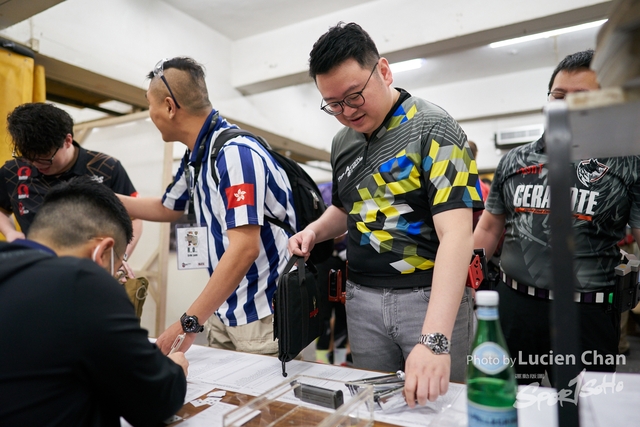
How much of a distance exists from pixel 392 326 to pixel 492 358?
1.77 feet

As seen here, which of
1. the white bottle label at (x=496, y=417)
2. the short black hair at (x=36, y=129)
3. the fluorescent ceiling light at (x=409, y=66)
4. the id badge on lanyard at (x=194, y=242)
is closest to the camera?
the white bottle label at (x=496, y=417)

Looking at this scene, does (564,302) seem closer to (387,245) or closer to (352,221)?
(387,245)

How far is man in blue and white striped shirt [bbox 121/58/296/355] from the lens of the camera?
122 centimetres

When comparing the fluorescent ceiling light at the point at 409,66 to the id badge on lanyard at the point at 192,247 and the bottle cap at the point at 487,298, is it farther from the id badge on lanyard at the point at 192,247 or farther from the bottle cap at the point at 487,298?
the bottle cap at the point at 487,298

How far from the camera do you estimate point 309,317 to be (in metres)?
1.15

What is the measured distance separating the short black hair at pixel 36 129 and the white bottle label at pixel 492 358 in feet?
6.16

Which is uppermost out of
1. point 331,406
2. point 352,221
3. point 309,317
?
point 352,221

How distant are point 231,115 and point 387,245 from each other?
383cm

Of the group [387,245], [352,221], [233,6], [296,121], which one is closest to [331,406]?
[387,245]

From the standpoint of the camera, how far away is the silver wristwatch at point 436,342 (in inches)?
33.3

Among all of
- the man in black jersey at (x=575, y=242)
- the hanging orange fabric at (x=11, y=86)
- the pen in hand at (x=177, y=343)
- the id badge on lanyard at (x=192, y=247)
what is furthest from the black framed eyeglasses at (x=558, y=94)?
the hanging orange fabric at (x=11, y=86)

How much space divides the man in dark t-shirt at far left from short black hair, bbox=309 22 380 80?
115 cm

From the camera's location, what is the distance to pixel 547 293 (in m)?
1.49

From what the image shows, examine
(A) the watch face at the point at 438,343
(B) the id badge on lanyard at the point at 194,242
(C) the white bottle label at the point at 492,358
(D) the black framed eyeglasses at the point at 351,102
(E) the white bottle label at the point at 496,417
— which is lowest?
(E) the white bottle label at the point at 496,417
